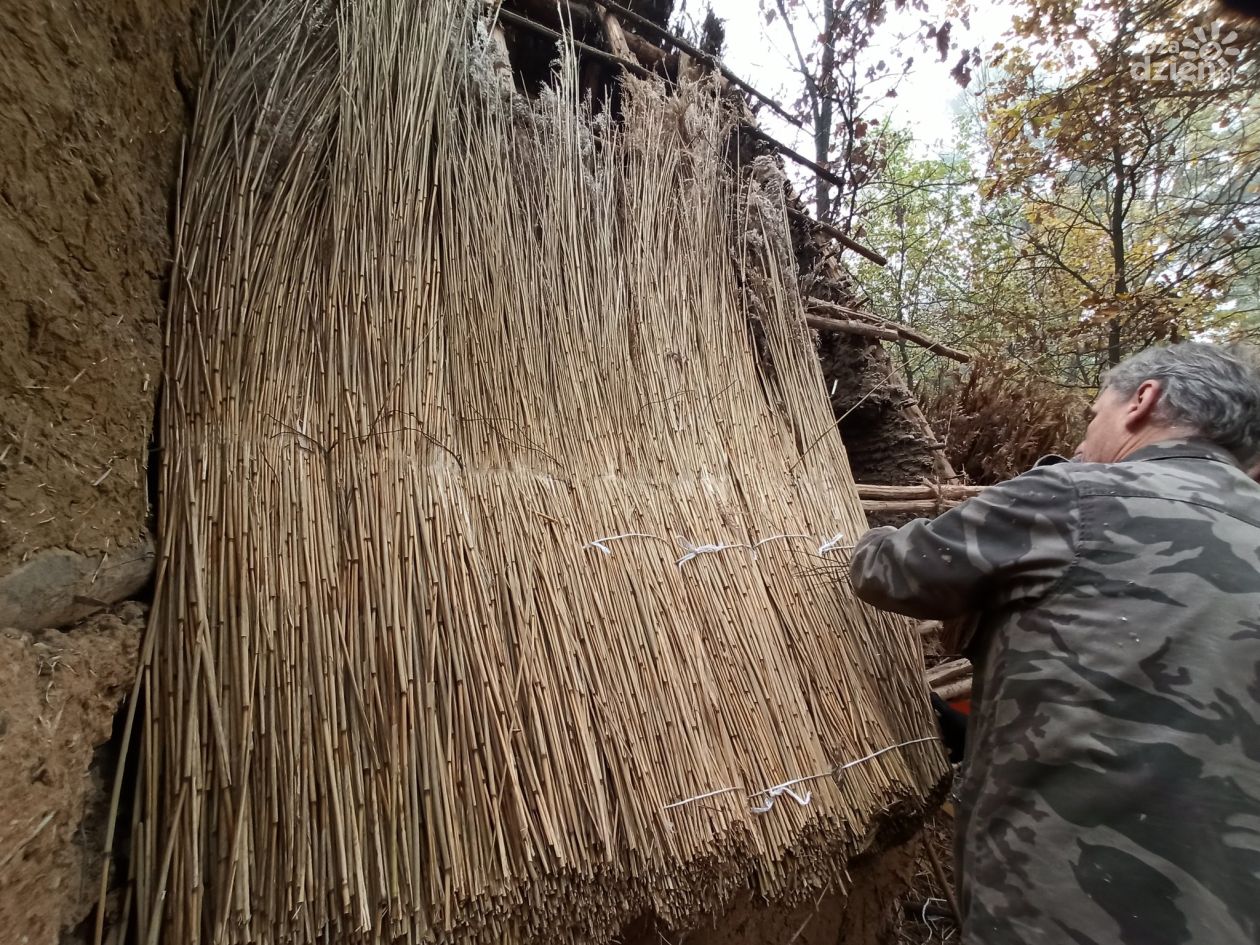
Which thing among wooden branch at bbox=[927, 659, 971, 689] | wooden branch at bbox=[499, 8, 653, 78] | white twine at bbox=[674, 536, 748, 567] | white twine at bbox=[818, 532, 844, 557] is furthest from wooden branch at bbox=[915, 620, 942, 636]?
wooden branch at bbox=[499, 8, 653, 78]

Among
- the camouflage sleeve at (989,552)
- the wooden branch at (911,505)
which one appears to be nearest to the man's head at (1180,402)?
the camouflage sleeve at (989,552)

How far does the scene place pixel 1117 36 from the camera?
4.19 metres

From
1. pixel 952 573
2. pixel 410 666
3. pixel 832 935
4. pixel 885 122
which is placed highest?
pixel 885 122

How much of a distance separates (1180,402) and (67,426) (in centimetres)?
187

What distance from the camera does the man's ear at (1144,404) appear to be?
1.28 metres

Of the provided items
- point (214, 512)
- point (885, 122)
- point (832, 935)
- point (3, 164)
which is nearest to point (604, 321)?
point (214, 512)

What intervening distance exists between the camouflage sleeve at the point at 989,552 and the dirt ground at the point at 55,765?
4.09 ft

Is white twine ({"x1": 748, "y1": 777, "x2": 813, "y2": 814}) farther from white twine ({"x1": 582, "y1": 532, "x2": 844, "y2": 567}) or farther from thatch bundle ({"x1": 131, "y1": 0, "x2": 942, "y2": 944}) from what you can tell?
white twine ({"x1": 582, "y1": 532, "x2": 844, "y2": 567})

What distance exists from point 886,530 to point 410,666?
0.99 meters

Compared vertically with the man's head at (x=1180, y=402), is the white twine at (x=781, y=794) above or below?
below

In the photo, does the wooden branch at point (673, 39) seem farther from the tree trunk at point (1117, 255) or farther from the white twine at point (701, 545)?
the tree trunk at point (1117, 255)

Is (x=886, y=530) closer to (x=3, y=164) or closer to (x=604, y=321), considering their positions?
(x=604, y=321)

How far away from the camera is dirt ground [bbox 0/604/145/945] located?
2.06ft

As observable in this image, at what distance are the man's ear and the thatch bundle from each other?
1.96 feet
